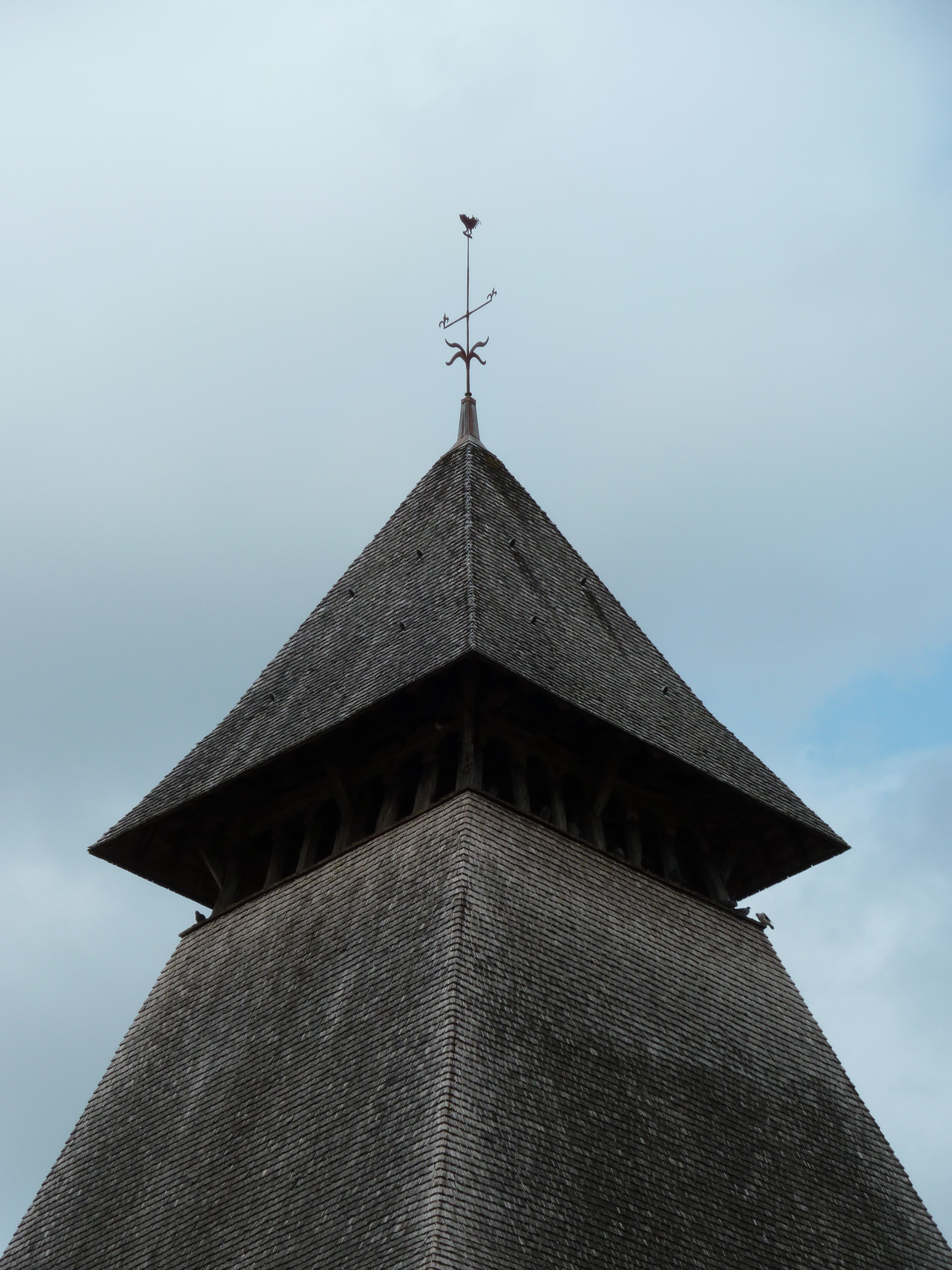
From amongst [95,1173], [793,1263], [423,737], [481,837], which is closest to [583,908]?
[481,837]

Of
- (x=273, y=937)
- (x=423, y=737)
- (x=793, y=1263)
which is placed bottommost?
(x=793, y=1263)

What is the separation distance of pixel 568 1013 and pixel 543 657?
5.69 metres

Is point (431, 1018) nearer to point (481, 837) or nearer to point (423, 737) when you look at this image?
point (481, 837)

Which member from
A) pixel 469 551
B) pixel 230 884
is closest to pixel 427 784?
pixel 230 884

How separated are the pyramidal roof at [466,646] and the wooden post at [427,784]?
41.7 inches

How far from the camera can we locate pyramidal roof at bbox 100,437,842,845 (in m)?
25.4

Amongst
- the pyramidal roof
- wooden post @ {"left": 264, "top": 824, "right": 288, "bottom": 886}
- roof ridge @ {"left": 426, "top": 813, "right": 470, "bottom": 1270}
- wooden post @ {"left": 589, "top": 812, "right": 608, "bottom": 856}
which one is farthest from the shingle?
the pyramidal roof

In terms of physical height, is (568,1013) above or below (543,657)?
below

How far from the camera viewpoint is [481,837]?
23.0 m

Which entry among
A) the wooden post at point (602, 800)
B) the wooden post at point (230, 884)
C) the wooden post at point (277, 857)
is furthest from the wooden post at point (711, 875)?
the wooden post at point (230, 884)

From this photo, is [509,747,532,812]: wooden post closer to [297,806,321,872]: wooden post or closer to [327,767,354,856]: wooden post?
[327,767,354,856]: wooden post

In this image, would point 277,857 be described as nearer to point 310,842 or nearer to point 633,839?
point 310,842

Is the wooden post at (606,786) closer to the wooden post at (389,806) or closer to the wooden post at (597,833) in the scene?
the wooden post at (597,833)

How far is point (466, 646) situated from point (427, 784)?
1.89 meters
